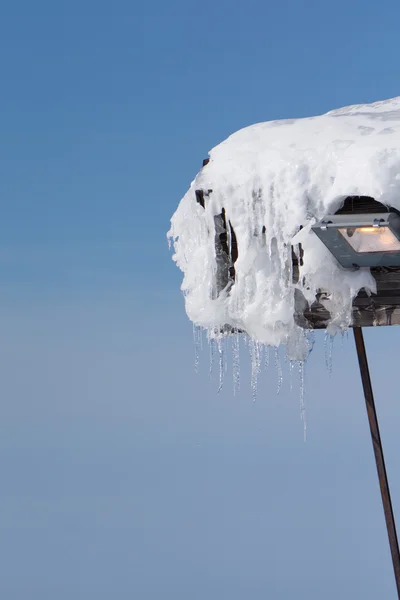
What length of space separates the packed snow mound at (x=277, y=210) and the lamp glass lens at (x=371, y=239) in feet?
0.48

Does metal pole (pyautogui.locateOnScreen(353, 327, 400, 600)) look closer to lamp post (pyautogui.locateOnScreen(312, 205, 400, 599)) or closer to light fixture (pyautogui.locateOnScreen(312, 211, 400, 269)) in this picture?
lamp post (pyautogui.locateOnScreen(312, 205, 400, 599))

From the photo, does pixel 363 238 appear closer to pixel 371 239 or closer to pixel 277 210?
pixel 371 239

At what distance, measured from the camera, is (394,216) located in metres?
3.87

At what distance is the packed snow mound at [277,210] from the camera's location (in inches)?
152

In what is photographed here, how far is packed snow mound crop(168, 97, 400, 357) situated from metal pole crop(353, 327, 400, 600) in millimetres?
884

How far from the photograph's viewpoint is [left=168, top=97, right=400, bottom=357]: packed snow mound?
152 inches

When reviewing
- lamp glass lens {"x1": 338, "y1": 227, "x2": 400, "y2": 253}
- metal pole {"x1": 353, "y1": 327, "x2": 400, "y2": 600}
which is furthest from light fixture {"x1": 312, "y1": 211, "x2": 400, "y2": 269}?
metal pole {"x1": 353, "y1": 327, "x2": 400, "y2": 600}

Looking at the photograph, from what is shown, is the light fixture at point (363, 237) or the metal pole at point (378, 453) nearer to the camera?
the light fixture at point (363, 237)

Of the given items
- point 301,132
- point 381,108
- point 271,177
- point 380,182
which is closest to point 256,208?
point 271,177

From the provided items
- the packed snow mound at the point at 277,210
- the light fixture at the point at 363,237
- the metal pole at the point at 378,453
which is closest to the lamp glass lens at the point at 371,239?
the light fixture at the point at 363,237

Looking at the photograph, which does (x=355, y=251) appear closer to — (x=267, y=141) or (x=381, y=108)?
(x=267, y=141)

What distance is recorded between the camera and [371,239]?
396 centimetres

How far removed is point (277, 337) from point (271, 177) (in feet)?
2.87

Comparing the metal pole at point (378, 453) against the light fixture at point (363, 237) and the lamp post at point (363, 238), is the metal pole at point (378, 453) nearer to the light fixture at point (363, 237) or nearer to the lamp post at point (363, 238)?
the lamp post at point (363, 238)
